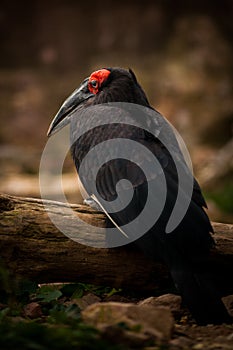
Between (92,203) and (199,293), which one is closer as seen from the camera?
(199,293)

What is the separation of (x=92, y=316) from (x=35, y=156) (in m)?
9.01

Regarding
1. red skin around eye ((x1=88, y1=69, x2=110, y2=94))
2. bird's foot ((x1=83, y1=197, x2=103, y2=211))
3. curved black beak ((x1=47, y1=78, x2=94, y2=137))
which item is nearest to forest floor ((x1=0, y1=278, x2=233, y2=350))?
bird's foot ((x1=83, y1=197, x2=103, y2=211))

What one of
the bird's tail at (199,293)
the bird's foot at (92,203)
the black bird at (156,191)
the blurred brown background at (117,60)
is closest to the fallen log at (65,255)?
the bird's foot at (92,203)

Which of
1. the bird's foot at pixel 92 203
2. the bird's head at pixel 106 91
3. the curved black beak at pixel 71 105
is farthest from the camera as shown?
the curved black beak at pixel 71 105

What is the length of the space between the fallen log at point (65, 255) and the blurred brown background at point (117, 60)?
721cm

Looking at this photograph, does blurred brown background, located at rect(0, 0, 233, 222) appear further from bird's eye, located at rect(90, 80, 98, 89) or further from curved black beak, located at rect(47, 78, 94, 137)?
bird's eye, located at rect(90, 80, 98, 89)

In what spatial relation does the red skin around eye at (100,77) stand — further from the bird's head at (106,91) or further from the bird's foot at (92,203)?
the bird's foot at (92,203)

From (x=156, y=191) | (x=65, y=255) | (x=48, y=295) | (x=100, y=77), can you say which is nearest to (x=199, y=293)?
(x=156, y=191)

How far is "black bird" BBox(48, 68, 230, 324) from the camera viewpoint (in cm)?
359

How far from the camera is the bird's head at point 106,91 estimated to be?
4406 mm

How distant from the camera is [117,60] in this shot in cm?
1298

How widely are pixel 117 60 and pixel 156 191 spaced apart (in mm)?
9570

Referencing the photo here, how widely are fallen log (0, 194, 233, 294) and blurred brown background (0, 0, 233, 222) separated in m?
7.21

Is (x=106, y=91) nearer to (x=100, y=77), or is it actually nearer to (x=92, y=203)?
(x=100, y=77)
